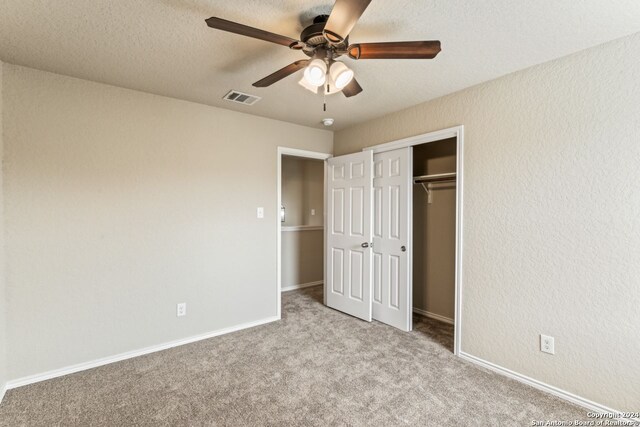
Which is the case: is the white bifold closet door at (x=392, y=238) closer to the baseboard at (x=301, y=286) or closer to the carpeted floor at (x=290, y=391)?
the carpeted floor at (x=290, y=391)

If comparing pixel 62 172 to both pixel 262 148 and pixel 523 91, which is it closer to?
pixel 262 148

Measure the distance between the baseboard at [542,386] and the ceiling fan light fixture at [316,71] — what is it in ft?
8.19

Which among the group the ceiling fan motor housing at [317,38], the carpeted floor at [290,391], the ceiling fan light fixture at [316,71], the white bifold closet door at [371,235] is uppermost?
the ceiling fan motor housing at [317,38]

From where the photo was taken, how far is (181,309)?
2.96 metres

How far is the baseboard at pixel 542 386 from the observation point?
76.8 inches

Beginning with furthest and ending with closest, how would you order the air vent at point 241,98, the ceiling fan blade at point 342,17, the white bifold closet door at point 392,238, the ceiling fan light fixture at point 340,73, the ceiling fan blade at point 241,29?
the white bifold closet door at point 392,238 → the air vent at point 241,98 → the ceiling fan light fixture at point 340,73 → the ceiling fan blade at point 241,29 → the ceiling fan blade at point 342,17

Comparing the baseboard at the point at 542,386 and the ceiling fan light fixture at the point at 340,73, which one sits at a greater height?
the ceiling fan light fixture at the point at 340,73

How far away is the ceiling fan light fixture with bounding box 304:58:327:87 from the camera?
5.38 ft

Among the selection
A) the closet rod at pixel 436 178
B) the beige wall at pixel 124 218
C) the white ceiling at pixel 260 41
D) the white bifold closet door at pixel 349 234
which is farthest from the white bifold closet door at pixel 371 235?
the white ceiling at pixel 260 41

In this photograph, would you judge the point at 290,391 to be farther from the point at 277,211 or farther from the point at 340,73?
the point at 340,73

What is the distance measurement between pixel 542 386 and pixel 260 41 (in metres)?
3.02

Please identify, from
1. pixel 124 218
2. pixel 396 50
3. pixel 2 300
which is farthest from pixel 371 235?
pixel 2 300

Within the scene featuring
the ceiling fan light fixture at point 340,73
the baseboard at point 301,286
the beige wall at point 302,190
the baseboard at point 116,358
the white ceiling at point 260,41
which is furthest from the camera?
the beige wall at point 302,190

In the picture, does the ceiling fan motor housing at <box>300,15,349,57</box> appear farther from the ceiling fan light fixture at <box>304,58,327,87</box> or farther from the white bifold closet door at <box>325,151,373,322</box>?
the white bifold closet door at <box>325,151,373,322</box>
